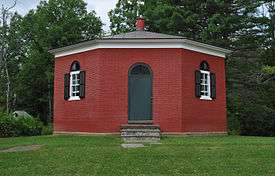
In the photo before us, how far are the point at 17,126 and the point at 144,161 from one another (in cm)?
1352

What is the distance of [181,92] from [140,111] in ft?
6.27

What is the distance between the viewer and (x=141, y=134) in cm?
1700

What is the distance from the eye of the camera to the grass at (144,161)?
9.46 metres

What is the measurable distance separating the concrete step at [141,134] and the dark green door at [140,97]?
1671 mm

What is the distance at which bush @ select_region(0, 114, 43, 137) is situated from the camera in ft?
71.8

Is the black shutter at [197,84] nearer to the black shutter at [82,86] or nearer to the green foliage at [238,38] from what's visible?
the black shutter at [82,86]

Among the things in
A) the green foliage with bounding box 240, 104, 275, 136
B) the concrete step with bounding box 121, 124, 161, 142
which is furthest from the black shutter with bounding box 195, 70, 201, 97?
the green foliage with bounding box 240, 104, 275, 136

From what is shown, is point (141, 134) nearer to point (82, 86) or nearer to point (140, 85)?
point (140, 85)

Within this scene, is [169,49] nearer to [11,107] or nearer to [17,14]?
[11,107]

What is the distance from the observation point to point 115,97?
1919 centimetres

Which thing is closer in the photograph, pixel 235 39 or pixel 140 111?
pixel 140 111

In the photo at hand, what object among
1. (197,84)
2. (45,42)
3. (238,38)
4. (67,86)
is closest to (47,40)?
(45,42)

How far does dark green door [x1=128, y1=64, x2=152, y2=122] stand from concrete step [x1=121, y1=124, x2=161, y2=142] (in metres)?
1.67

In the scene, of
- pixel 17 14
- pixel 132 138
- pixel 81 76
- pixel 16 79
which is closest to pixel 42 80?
pixel 16 79
